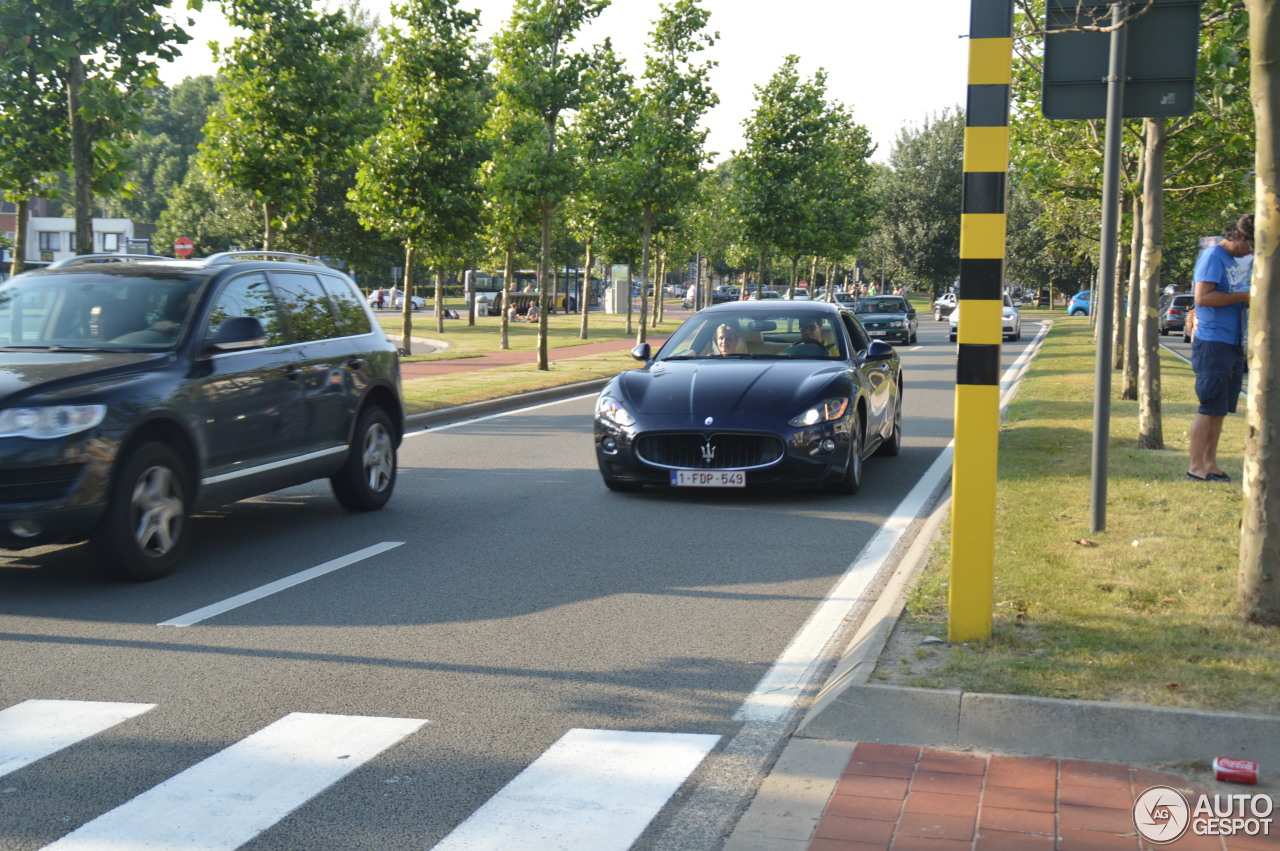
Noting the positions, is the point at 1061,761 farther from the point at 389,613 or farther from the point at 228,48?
the point at 228,48

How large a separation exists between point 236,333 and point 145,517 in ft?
4.26

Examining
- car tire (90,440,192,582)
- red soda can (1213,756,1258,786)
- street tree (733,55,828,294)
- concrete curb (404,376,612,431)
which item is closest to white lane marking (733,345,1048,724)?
red soda can (1213,756,1258,786)

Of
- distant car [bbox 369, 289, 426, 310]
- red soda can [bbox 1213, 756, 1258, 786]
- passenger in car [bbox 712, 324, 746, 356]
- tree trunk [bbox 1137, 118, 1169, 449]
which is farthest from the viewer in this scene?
distant car [bbox 369, 289, 426, 310]

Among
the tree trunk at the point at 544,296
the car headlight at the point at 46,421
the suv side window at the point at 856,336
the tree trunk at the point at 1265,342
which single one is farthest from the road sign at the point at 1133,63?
the tree trunk at the point at 544,296

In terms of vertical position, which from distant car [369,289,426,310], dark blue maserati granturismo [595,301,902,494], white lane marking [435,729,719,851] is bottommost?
white lane marking [435,729,719,851]

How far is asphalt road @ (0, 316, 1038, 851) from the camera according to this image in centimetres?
393

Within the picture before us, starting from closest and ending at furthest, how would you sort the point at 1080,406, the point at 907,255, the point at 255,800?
the point at 255,800 → the point at 1080,406 → the point at 907,255

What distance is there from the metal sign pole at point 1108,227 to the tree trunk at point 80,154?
9718 millimetres

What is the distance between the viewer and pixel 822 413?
32.0ft

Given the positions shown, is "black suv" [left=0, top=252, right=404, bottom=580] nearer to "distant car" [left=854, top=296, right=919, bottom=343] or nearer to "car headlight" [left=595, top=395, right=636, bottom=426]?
"car headlight" [left=595, top=395, right=636, bottom=426]

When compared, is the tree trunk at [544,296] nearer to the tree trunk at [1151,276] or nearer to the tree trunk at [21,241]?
the tree trunk at [21,241]

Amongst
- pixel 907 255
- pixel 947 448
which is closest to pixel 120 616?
pixel 947 448

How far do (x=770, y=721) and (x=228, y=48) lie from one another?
70.8 ft

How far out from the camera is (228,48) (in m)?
23.3
